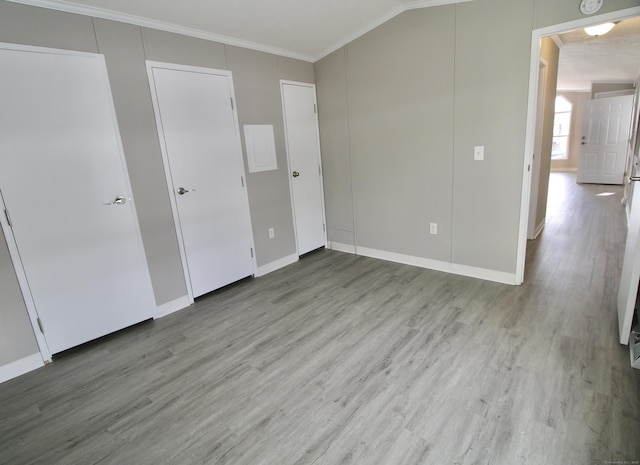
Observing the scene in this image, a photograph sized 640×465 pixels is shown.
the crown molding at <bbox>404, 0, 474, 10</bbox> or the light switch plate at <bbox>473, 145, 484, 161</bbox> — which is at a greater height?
the crown molding at <bbox>404, 0, 474, 10</bbox>

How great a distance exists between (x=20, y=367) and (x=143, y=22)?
8.94ft

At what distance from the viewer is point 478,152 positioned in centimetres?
302

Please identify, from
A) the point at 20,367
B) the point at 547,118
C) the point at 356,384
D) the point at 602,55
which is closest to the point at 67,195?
the point at 20,367

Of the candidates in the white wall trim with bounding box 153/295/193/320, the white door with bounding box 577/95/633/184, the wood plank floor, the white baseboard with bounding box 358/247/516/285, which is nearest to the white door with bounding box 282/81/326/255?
the white baseboard with bounding box 358/247/516/285

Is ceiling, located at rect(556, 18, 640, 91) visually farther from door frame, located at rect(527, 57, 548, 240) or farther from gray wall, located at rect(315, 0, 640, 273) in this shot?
gray wall, located at rect(315, 0, 640, 273)

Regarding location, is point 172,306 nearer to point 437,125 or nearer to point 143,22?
point 143,22

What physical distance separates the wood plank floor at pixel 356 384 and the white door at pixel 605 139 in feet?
18.3

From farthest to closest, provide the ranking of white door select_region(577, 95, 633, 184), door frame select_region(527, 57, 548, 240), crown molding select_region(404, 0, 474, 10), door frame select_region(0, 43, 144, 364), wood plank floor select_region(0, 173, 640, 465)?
white door select_region(577, 95, 633, 184) → door frame select_region(527, 57, 548, 240) → crown molding select_region(404, 0, 474, 10) → door frame select_region(0, 43, 144, 364) → wood plank floor select_region(0, 173, 640, 465)

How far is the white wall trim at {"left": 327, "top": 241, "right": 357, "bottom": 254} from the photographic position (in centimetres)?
429

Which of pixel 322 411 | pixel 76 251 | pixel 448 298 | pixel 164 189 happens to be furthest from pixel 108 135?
pixel 448 298

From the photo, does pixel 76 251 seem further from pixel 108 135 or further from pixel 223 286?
pixel 223 286

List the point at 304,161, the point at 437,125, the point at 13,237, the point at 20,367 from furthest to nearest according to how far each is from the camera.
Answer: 1. the point at 304,161
2. the point at 437,125
3. the point at 20,367
4. the point at 13,237

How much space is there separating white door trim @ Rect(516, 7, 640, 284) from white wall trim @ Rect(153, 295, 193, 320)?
3.13 m

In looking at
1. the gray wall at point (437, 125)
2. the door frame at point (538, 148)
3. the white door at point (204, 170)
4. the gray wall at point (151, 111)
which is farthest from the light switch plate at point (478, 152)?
the white door at point (204, 170)
